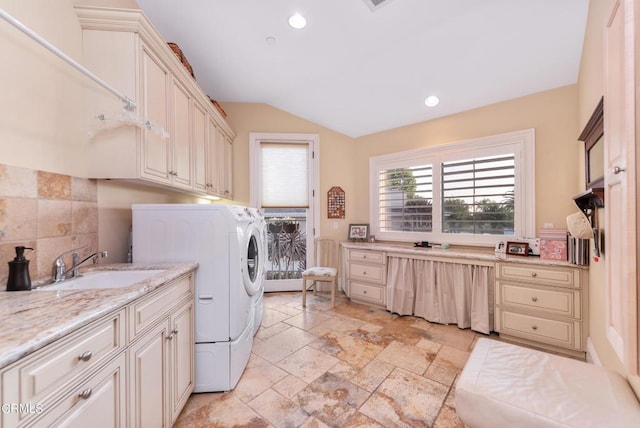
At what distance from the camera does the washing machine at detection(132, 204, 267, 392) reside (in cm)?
173

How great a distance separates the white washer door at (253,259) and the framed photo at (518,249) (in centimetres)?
249

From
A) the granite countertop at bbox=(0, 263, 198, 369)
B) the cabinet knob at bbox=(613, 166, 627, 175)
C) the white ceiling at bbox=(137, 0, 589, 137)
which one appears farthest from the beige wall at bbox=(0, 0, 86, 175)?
the cabinet knob at bbox=(613, 166, 627, 175)

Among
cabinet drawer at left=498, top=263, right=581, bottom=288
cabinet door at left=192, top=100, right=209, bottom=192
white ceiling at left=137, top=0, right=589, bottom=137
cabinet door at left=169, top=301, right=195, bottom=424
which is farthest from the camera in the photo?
cabinet door at left=192, top=100, right=209, bottom=192

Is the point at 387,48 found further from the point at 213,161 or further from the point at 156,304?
the point at 156,304

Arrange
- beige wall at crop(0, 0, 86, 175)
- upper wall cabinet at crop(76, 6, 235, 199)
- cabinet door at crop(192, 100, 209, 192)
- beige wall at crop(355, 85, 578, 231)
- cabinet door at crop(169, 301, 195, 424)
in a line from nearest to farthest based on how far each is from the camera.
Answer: beige wall at crop(0, 0, 86, 175), cabinet door at crop(169, 301, 195, 424), upper wall cabinet at crop(76, 6, 235, 199), beige wall at crop(355, 85, 578, 231), cabinet door at crop(192, 100, 209, 192)

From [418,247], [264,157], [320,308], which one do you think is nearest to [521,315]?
[418,247]

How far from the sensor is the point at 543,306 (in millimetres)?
2160

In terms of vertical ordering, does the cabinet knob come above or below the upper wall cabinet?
below

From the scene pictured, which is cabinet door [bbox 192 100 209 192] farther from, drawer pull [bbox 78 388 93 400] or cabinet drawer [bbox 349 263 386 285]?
cabinet drawer [bbox 349 263 386 285]

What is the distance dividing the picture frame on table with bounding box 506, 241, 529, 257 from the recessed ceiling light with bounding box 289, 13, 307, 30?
2.85 metres

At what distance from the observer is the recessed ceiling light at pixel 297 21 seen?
2.07 m

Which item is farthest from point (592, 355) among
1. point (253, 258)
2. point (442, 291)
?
point (253, 258)

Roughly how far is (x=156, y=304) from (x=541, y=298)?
2.92m

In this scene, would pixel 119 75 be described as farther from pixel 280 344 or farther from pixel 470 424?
pixel 470 424
